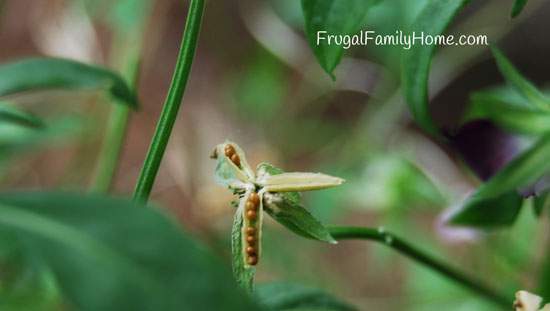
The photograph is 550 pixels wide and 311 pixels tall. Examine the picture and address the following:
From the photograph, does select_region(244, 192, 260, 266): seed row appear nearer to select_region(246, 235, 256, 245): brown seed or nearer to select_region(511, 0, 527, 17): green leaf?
select_region(246, 235, 256, 245): brown seed

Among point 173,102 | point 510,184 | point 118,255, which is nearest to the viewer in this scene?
point 118,255

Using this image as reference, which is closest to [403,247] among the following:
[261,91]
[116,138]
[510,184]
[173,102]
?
[510,184]

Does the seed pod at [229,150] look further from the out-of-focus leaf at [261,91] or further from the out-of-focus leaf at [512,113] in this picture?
the out-of-focus leaf at [261,91]

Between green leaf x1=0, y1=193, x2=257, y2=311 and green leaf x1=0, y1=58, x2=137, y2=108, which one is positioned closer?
green leaf x1=0, y1=193, x2=257, y2=311

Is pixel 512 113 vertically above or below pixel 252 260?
above

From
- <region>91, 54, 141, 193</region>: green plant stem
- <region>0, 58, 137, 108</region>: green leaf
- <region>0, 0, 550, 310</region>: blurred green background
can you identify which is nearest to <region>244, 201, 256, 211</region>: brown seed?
<region>0, 58, 137, 108</region>: green leaf

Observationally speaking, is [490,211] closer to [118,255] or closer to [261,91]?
[118,255]

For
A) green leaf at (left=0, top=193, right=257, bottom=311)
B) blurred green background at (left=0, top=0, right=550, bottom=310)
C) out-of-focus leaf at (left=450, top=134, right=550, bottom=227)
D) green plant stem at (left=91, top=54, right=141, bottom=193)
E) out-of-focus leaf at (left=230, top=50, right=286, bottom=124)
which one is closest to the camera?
green leaf at (left=0, top=193, right=257, bottom=311)

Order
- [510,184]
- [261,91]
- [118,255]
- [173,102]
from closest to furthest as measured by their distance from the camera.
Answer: [118,255] < [173,102] < [510,184] < [261,91]
